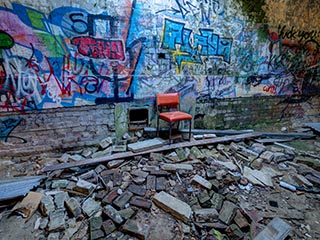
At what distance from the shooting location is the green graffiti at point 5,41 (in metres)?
2.77

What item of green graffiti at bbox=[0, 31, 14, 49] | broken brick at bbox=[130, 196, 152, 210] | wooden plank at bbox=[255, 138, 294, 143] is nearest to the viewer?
broken brick at bbox=[130, 196, 152, 210]

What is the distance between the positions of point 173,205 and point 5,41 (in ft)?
10.3

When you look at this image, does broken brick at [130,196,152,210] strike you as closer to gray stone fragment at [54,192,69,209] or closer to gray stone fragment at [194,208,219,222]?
gray stone fragment at [194,208,219,222]

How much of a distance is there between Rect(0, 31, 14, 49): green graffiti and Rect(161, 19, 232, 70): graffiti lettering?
7.69 ft

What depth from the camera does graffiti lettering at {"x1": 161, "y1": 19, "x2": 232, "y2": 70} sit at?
3.73 meters

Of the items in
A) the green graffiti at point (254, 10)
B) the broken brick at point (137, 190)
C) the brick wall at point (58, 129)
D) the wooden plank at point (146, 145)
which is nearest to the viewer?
the broken brick at point (137, 190)

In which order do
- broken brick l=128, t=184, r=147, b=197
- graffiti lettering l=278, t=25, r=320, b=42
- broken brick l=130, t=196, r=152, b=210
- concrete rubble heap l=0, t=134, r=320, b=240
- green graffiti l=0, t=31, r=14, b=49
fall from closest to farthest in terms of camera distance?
concrete rubble heap l=0, t=134, r=320, b=240
broken brick l=130, t=196, r=152, b=210
broken brick l=128, t=184, r=147, b=197
green graffiti l=0, t=31, r=14, b=49
graffiti lettering l=278, t=25, r=320, b=42

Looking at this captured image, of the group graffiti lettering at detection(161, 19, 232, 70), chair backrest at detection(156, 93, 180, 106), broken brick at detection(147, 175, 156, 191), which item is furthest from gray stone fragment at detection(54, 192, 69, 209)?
graffiti lettering at detection(161, 19, 232, 70)

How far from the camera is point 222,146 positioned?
3693mm

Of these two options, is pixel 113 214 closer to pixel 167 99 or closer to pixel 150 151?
pixel 150 151

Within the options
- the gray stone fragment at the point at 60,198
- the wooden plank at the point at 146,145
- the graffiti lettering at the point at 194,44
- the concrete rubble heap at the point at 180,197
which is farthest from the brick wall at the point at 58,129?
the graffiti lettering at the point at 194,44

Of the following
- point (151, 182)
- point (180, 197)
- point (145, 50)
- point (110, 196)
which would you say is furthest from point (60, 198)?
point (145, 50)

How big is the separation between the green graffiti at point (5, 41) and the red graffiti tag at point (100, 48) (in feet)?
2.65

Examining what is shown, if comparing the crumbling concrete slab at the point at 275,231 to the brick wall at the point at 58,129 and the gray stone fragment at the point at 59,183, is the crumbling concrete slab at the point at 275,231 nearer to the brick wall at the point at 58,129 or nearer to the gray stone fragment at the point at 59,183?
the gray stone fragment at the point at 59,183
